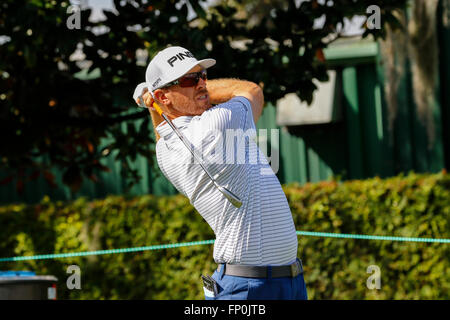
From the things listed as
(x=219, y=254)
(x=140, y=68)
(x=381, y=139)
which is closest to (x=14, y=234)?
(x=140, y=68)

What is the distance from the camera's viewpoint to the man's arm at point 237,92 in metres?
3.76

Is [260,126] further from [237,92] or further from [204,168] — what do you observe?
[204,168]

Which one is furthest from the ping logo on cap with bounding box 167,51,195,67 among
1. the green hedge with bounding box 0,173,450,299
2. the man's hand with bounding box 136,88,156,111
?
the green hedge with bounding box 0,173,450,299

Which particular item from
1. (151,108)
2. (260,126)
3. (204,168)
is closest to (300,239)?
(260,126)

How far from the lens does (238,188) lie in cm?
340

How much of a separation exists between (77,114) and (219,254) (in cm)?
334

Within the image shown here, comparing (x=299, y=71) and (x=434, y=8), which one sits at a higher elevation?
(x=434, y=8)

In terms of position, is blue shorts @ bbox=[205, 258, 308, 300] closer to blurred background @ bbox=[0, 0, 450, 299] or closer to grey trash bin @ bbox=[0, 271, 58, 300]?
blurred background @ bbox=[0, 0, 450, 299]

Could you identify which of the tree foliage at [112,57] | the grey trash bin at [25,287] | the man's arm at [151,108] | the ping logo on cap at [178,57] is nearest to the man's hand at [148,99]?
the man's arm at [151,108]

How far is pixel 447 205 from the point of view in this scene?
22.4ft

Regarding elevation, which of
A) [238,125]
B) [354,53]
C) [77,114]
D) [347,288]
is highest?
[354,53]

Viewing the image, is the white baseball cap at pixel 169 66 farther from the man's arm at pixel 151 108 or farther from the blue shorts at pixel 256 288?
the blue shorts at pixel 256 288

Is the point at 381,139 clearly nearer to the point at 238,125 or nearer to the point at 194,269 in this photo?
the point at 194,269
